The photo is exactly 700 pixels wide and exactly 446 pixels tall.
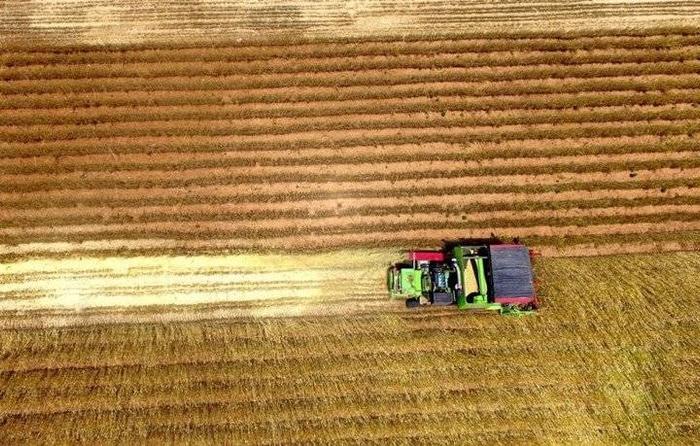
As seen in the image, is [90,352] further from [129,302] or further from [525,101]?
[525,101]

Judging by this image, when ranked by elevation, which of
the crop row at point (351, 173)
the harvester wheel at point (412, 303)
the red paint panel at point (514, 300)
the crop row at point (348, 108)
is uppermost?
the crop row at point (348, 108)

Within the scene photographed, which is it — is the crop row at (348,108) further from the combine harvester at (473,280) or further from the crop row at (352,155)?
the combine harvester at (473,280)

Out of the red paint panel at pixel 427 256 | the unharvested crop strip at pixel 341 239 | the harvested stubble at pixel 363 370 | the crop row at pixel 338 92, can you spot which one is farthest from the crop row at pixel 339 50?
the red paint panel at pixel 427 256

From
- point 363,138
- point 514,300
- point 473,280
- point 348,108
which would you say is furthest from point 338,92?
point 514,300

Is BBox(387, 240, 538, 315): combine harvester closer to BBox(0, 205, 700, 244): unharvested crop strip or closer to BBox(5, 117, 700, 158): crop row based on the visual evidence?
BBox(0, 205, 700, 244): unharvested crop strip

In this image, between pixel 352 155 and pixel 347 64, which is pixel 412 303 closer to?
pixel 352 155

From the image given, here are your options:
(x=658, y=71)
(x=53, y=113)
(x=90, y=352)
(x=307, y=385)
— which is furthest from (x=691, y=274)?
(x=53, y=113)
